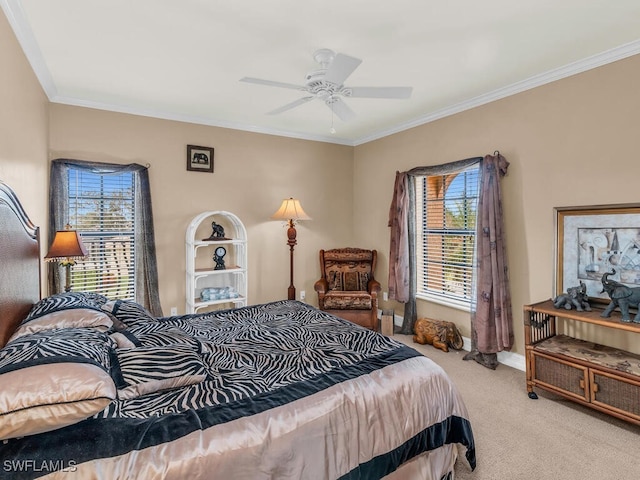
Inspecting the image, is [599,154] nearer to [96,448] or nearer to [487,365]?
[487,365]

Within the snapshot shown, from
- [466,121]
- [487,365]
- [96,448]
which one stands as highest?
[466,121]

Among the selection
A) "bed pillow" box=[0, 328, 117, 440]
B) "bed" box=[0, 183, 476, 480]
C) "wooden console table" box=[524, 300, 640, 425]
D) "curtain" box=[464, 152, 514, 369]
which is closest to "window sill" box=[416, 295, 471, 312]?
"curtain" box=[464, 152, 514, 369]

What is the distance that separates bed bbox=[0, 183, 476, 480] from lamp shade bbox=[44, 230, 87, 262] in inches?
12.6

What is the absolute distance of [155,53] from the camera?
260cm

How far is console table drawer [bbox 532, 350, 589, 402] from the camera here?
8.09ft

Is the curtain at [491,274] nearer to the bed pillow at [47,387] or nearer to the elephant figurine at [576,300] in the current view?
the elephant figurine at [576,300]

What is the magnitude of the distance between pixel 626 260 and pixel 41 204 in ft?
16.3

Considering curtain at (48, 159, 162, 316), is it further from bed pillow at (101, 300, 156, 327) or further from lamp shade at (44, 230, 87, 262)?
bed pillow at (101, 300, 156, 327)

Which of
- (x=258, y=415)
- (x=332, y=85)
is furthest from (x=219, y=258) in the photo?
(x=258, y=415)

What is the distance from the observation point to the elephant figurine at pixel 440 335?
388 cm

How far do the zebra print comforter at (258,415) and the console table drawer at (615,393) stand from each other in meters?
1.17

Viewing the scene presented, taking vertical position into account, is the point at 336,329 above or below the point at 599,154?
below

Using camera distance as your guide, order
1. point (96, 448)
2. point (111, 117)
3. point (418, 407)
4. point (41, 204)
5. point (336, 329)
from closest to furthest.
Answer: point (96, 448)
point (418, 407)
point (336, 329)
point (41, 204)
point (111, 117)

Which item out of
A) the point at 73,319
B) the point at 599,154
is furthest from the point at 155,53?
the point at 599,154
